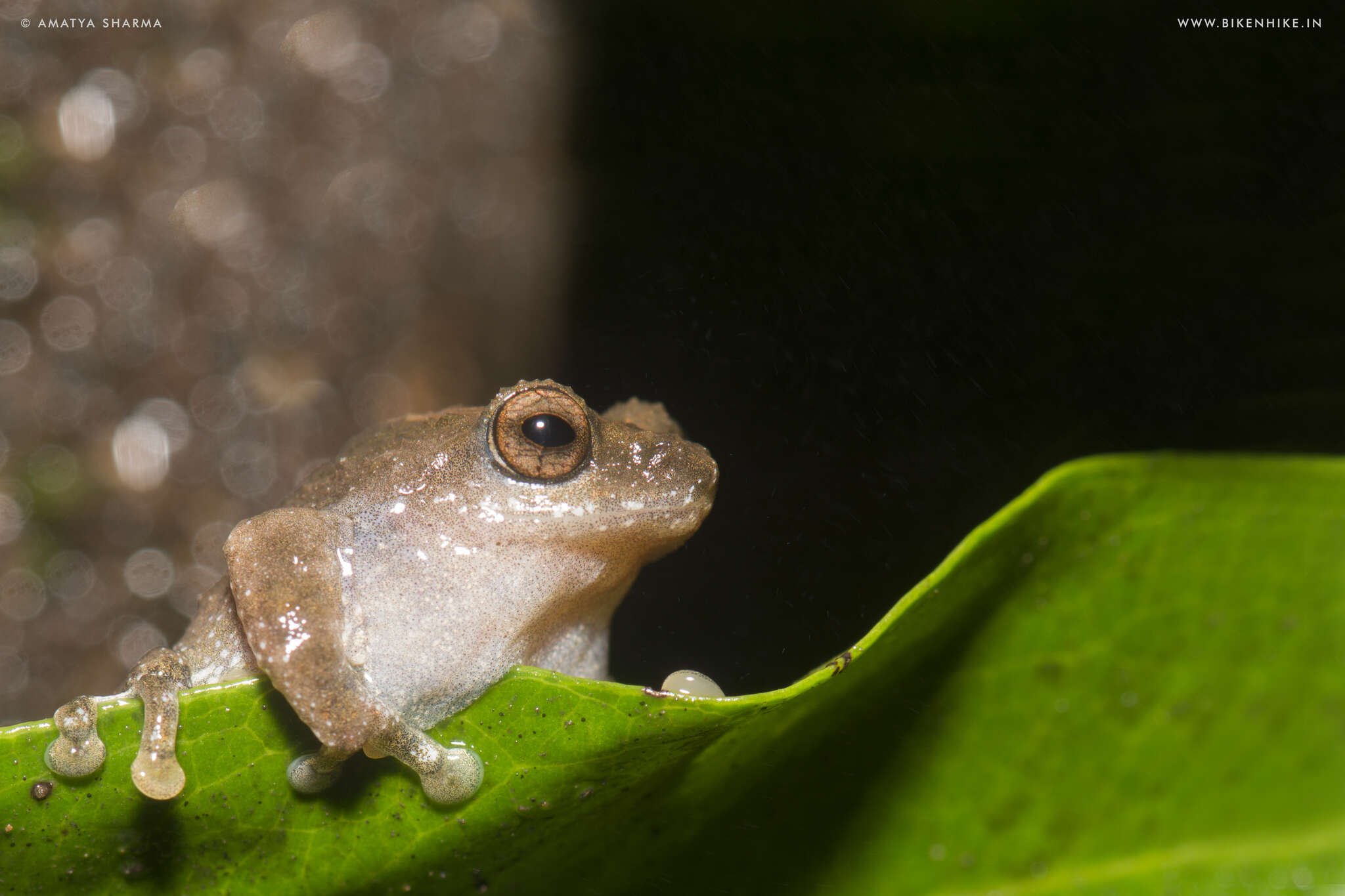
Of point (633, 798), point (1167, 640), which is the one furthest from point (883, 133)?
point (633, 798)

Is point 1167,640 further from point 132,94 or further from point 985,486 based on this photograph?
point 132,94

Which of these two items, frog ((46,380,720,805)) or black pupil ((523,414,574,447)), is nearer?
frog ((46,380,720,805))

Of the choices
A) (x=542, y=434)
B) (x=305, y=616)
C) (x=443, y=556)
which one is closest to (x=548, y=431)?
(x=542, y=434)

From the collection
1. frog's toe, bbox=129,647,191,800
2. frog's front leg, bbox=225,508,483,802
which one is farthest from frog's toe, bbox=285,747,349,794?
frog's toe, bbox=129,647,191,800

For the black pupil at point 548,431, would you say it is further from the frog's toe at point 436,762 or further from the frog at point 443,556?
the frog's toe at point 436,762

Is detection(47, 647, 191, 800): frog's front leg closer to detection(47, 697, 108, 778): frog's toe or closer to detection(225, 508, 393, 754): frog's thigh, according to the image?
detection(47, 697, 108, 778): frog's toe

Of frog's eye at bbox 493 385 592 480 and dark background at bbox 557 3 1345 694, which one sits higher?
dark background at bbox 557 3 1345 694

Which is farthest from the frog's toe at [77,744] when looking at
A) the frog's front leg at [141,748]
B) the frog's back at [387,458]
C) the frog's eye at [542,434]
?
the frog's eye at [542,434]
